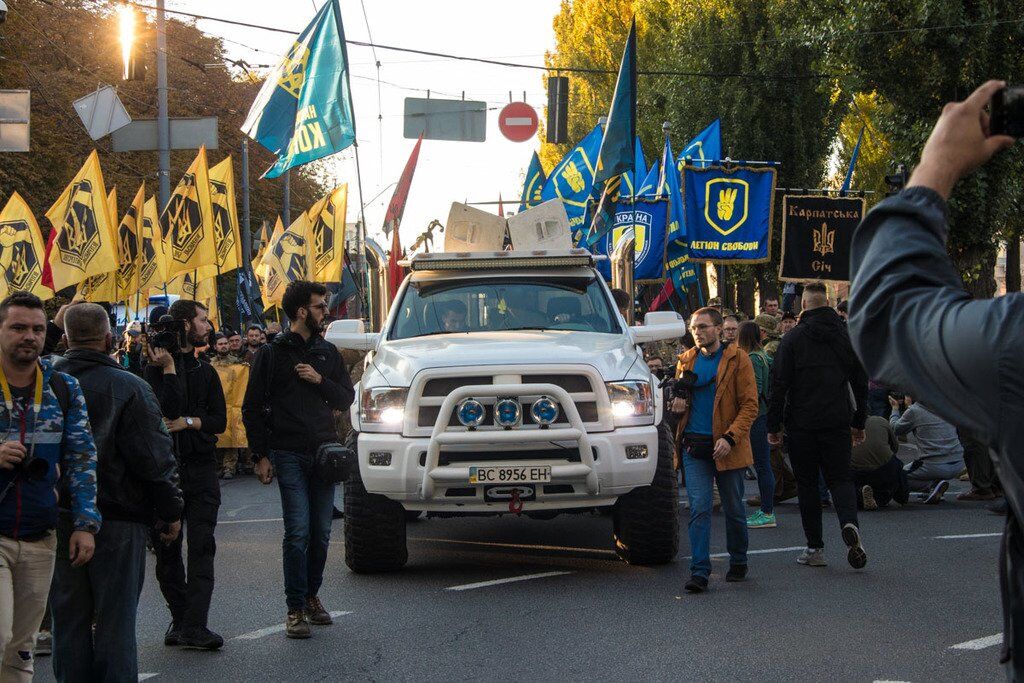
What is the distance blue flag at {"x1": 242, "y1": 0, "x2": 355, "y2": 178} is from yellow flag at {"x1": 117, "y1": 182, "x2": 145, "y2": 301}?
7642 millimetres

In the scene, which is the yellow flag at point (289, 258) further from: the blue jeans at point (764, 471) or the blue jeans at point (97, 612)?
the blue jeans at point (97, 612)

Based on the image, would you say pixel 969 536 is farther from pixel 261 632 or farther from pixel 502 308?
pixel 261 632

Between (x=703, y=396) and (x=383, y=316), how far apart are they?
374 cm

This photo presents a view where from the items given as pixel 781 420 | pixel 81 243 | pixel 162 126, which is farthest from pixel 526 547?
pixel 162 126

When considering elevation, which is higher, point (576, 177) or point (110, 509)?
point (576, 177)

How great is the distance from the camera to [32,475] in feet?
17.4

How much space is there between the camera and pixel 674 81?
4075 centimetres

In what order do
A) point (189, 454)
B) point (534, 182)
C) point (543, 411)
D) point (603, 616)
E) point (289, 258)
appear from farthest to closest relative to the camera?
point (534, 182) < point (289, 258) < point (543, 411) < point (603, 616) < point (189, 454)

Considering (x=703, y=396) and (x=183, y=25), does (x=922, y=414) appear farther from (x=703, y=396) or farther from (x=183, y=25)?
(x=183, y=25)

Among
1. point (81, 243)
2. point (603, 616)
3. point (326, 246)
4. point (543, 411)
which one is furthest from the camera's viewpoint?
point (326, 246)

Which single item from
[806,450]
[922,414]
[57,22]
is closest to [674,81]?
[57,22]

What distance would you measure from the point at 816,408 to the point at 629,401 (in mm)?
1402

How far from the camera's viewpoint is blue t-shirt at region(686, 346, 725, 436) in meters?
9.59

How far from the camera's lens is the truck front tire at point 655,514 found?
10.0 meters
